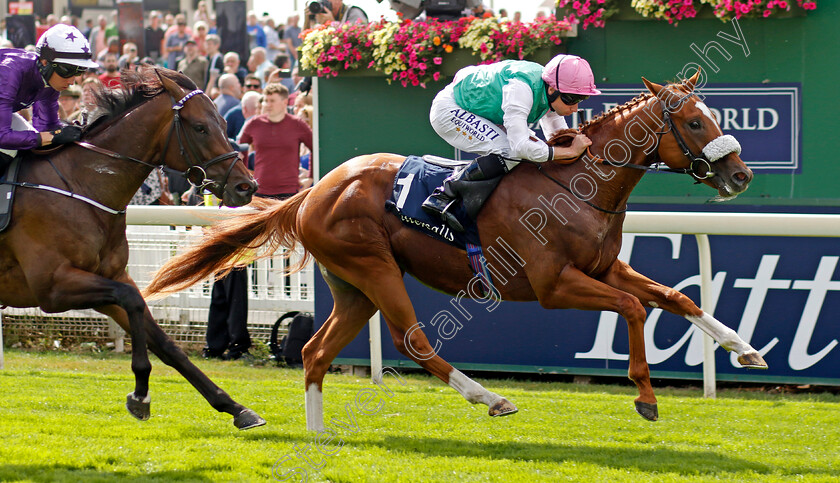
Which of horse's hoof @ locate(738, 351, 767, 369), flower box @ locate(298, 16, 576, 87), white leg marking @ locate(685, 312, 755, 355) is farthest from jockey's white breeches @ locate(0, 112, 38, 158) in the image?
horse's hoof @ locate(738, 351, 767, 369)

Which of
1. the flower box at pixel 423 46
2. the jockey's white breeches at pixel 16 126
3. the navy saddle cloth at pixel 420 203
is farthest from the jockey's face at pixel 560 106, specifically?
the jockey's white breeches at pixel 16 126

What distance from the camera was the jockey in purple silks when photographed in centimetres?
475

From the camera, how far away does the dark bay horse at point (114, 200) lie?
4.66 m

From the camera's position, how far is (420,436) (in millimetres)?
5023

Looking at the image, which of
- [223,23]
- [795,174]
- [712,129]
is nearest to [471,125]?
[712,129]

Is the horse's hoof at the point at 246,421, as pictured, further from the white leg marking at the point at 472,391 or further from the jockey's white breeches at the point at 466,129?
the jockey's white breeches at the point at 466,129

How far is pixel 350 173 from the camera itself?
523 cm

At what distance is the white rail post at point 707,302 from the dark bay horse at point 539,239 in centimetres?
140

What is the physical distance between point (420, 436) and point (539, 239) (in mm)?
Answer: 1105

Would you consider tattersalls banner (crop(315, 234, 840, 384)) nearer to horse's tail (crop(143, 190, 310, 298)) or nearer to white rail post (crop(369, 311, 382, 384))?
white rail post (crop(369, 311, 382, 384))

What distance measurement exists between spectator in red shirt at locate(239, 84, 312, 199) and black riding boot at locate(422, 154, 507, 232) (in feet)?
10.4

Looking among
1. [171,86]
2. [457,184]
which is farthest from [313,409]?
[171,86]

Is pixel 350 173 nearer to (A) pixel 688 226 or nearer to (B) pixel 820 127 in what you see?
(A) pixel 688 226

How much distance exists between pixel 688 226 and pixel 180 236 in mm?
3777
